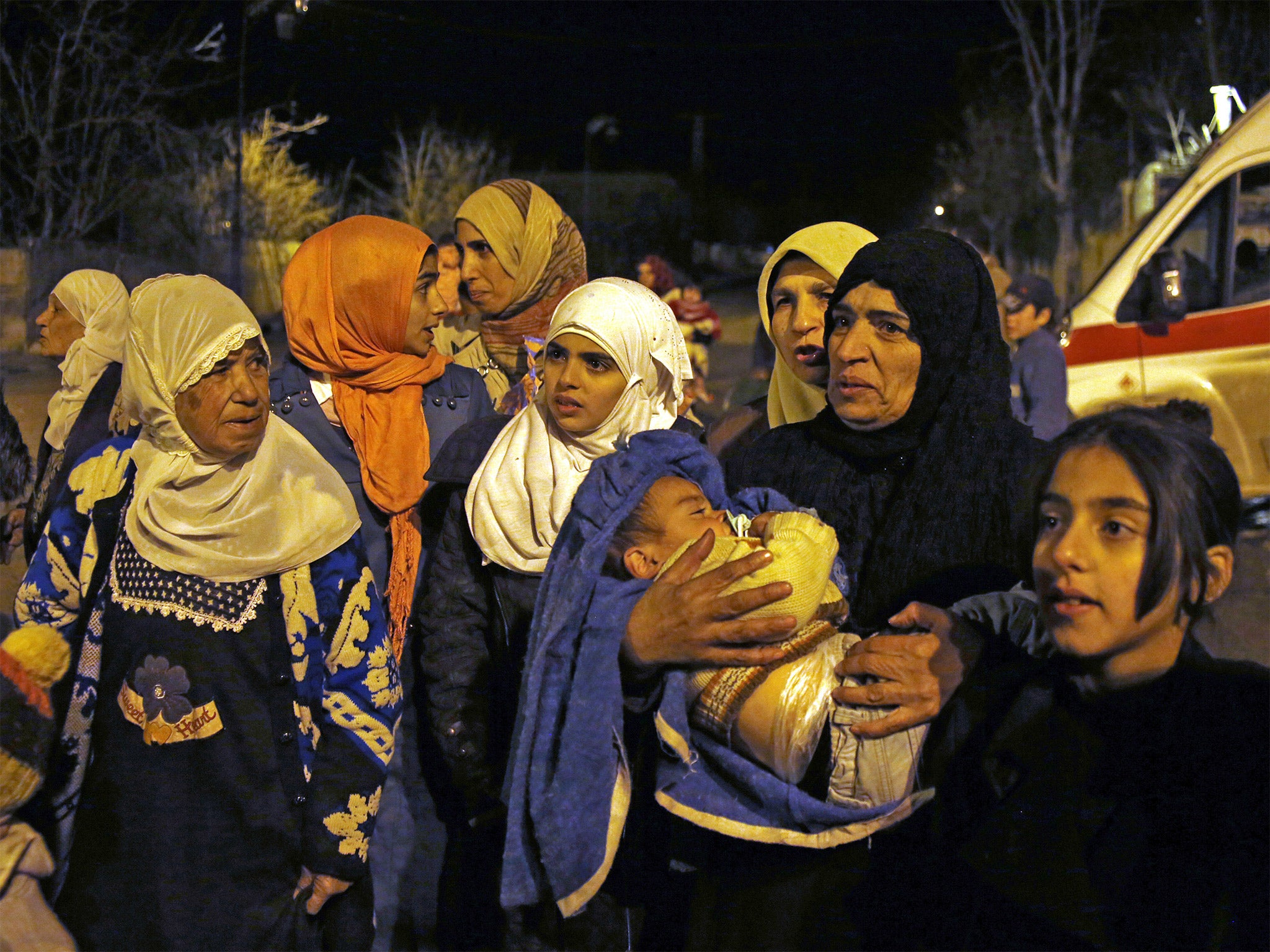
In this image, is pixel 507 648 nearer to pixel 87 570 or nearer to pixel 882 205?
pixel 87 570

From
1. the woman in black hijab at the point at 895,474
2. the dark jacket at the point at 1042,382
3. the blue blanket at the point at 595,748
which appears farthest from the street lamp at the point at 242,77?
the blue blanket at the point at 595,748

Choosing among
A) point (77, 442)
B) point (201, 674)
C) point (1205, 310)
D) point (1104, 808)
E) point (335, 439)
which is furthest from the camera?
point (1205, 310)

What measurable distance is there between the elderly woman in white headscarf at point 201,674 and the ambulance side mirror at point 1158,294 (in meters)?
7.43

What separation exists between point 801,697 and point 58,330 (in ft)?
→ 9.85

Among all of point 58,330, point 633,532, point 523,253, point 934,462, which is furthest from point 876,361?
point 58,330

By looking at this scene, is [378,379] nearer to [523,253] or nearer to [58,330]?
[523,253]

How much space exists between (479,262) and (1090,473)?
108 inches

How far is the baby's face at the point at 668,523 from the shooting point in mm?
2098

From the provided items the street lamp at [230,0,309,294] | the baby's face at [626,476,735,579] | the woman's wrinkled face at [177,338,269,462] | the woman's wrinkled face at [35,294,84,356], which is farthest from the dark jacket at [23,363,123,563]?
the street lamp at [230,0,309,294]

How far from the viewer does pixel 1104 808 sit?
6.00 feet

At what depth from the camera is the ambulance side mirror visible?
8414 millimetres

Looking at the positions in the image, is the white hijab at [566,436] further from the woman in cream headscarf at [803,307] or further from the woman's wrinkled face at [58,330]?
the woman's wrinkled face at [58,330]

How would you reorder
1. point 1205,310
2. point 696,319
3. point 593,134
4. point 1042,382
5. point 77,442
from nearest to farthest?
point 77,442, point 1042,382, point 1205,310, point 696,319, point 593,134

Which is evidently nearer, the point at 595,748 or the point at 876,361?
the point at 595,748
